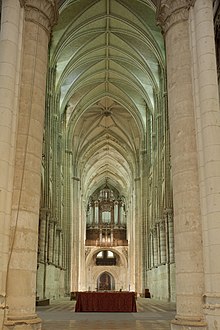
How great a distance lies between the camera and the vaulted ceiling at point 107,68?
73.4ft

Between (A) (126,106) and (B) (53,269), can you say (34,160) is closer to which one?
(B) (53,269)

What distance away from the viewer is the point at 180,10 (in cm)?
1146

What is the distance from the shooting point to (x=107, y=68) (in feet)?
97.0

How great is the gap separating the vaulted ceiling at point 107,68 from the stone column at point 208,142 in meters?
7.28

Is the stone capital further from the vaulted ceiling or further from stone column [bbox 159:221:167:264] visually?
stone column [bbox 159:221:167:264]

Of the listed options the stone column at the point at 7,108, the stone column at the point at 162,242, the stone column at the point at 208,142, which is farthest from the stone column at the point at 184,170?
the stone column at the point at 162,242

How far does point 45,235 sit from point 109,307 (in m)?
7.78

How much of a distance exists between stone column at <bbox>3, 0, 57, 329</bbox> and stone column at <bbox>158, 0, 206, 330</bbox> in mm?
3513

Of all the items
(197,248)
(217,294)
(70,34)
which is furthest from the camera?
(70,34)

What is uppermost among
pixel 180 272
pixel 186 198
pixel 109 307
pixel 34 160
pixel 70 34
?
pixel 70 34

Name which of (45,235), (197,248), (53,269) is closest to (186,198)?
(197,248)

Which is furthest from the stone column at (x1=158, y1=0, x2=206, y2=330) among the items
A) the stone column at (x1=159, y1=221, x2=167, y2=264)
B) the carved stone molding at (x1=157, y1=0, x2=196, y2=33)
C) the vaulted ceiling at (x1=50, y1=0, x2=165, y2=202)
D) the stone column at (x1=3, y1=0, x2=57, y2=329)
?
the stone column at (x1=159, y1=221, x2=167, y2=264)

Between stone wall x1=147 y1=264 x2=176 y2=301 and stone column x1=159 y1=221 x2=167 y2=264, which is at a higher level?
stone column x1=159 y1=221 x2=167 y2=264

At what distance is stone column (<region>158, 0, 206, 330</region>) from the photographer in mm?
9375
